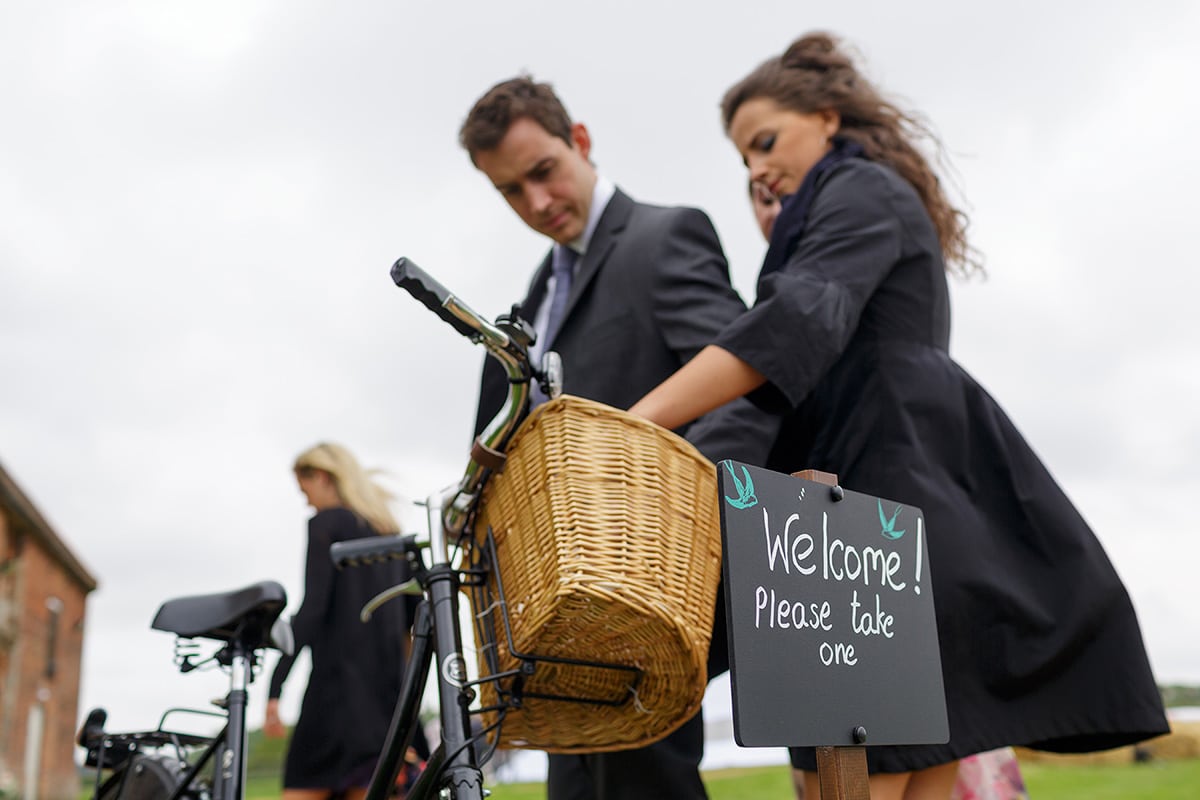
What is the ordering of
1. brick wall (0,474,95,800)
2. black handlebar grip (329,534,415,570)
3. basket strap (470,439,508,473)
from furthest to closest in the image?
brick wall (0,474,95,800), black handlebar grip (329,534,415,570), basket strap (470,439,508,473)

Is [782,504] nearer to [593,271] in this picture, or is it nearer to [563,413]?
[563,413]

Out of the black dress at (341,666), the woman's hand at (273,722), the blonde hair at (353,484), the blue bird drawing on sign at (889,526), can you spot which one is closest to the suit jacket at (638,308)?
the blue bird drawing on sign at (889,526)

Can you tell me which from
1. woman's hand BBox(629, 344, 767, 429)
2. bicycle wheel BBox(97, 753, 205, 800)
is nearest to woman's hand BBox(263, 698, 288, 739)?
bicycle wheel BBox(97, 753, 205, 800)

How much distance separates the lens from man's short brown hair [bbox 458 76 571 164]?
2502mm

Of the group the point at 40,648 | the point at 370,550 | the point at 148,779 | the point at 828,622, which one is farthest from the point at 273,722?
the point at 40,648

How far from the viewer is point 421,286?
150 centimetres

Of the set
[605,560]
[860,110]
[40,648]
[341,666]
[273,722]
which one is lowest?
[605,560]

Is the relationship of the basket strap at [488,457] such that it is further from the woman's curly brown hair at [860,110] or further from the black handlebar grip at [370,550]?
the woman's curly brown hair at [860,110]

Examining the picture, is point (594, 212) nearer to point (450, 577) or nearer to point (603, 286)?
point (603, 286)

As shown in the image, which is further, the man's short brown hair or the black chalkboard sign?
the man's short brown hair

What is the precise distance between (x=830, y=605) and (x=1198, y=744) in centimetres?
1459

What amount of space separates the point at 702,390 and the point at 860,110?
92 cm

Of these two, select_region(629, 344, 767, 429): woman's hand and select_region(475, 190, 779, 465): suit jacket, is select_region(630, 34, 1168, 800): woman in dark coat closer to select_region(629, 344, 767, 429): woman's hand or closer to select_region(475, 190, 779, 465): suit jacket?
select_region(629, 344, 767, 429): woman's hand

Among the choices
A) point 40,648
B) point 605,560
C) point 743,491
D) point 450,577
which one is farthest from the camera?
point 40,648
